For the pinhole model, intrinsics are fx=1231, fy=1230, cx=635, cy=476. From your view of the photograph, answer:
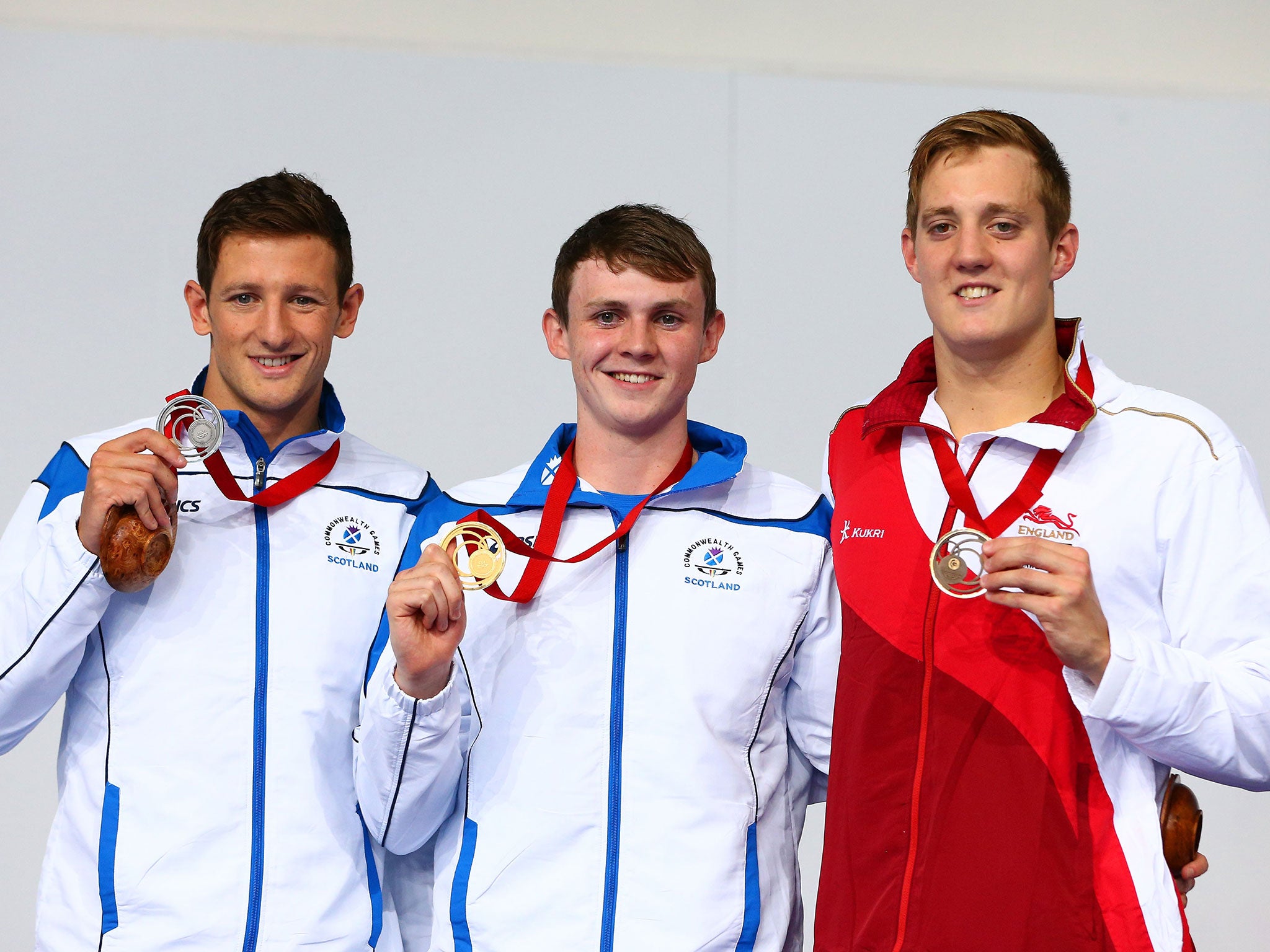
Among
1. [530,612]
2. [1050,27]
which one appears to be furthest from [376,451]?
[1050,27]

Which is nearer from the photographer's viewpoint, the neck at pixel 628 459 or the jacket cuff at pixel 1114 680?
the jacket cuff at pixel 1114 680

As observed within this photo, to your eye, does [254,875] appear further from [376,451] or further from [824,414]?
[824,414]

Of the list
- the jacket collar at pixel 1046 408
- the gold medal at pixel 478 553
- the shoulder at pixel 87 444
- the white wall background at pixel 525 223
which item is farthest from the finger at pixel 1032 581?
the white wall background at pixel 525 223

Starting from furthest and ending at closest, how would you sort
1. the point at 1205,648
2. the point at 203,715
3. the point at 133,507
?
the point at 203,715 → the point at 133,507 → the point at 1205,648

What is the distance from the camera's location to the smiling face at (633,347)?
2.06 meters

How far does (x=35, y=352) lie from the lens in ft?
11.4

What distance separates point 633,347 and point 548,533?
0.34 m

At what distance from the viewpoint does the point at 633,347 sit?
205cm

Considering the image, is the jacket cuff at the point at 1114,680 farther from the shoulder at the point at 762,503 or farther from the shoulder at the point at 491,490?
the shoulder at the point at 491,490

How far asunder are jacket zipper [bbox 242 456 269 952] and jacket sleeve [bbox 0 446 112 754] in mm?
238

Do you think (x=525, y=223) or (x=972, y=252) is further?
(x=525, y=223)

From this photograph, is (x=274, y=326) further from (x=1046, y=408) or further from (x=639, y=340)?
(x=1046, y=408)

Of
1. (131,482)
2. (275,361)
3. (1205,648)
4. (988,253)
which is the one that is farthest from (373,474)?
(1205,648)

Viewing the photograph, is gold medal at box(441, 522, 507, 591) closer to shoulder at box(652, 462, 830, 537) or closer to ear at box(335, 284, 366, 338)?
shoulder at box(652, 462, 830, 537)
